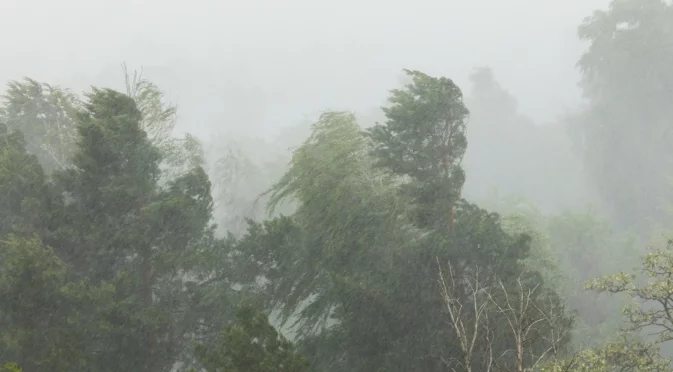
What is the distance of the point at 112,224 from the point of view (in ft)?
42.4

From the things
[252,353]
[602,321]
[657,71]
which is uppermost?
[657,71]

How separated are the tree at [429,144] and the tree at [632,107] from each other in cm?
3153

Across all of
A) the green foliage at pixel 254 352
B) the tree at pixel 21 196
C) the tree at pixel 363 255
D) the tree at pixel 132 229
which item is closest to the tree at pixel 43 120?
the tree at pixel 21 196

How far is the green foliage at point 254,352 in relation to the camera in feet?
21.9

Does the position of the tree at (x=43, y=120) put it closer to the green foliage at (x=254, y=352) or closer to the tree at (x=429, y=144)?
the tree at (x=429, y=144)

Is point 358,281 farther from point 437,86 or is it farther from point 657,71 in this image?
point 657,71

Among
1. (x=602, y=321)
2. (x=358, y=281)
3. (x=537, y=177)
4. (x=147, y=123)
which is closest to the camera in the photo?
(x=358, y=281)

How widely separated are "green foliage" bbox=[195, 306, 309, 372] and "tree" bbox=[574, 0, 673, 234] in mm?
39274

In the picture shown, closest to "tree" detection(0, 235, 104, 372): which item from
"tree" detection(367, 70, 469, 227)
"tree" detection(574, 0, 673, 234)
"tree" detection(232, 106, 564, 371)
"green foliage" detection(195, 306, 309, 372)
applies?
"green foliage" detection(195, 306, 309, 372)

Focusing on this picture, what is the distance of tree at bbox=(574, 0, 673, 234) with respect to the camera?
3697 cm

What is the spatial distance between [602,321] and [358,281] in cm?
2279

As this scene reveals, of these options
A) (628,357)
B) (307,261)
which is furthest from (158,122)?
(628,357)

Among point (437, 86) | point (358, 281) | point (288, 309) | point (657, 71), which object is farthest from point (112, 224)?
point (657, 71)

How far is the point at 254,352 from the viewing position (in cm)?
687
